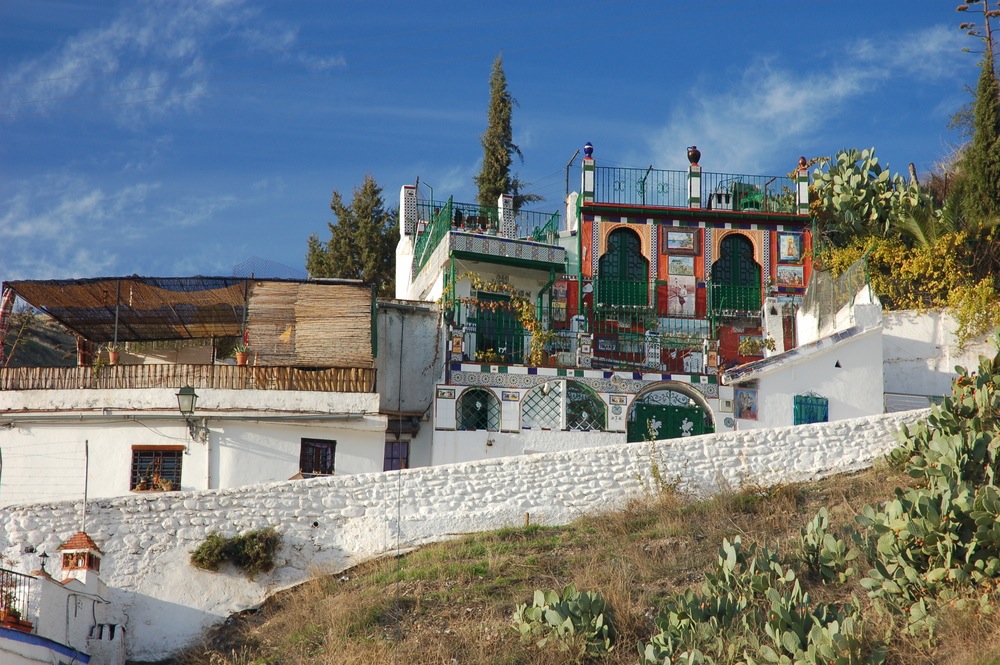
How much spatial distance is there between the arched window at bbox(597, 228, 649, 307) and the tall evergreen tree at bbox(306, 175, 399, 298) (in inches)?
339

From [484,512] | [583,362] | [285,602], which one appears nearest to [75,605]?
[285,602]

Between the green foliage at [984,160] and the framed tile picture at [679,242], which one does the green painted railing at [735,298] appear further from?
the green foliage at [984,160]

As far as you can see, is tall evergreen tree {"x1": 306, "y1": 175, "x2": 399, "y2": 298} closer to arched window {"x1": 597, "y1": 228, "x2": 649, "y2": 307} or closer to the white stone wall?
arched window {"x1": 597, "y1": 228, "x2": 649, "y2": 307}

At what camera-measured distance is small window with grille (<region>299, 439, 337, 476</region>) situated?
74.4 feet

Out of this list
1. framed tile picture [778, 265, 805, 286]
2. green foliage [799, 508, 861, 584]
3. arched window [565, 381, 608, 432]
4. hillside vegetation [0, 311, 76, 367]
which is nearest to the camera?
green foliage [799, 508, 861, 584]

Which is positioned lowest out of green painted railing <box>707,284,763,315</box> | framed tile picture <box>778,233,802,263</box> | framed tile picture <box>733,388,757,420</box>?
framed tile picture <box>733,388,757,420</box>

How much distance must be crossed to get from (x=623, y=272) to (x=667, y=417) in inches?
210

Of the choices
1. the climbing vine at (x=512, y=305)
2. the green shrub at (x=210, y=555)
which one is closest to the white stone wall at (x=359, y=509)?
the green shrub at (x=210, y=555)

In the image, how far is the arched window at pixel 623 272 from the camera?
2889cm

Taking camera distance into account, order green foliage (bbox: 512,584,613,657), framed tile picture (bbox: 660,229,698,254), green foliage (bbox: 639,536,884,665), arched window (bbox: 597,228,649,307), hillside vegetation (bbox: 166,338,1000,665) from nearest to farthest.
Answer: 1. green foliage (bbox: 639,536,884,665)
2. hillside vegetation (bbox: 166,338,1000,665)
3. green foliage (bbox: 512,584,613,657)
4. arched window (bbox: 597,228,649,307)
5. framed tile picture (bbox: 660,229,698,254)

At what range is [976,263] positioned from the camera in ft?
93.7

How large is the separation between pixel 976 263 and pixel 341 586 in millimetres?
17384

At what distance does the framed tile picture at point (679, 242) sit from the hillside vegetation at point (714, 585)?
9.82 metres

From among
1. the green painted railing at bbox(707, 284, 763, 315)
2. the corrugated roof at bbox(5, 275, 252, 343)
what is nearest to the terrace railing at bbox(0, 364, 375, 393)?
the corrugated roof at bbox(5, 275, 252, 343)
